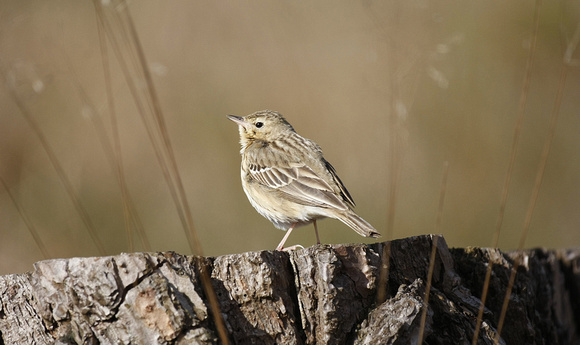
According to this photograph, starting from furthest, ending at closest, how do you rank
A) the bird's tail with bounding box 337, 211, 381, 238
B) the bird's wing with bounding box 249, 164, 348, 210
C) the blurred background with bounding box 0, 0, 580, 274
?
the blurred background with bounding box 0, 0, 580, 274, the bird's wing with bounding box 249, 164, 348, 210, the bird's tail with bounding box 337, 211, 381, 238

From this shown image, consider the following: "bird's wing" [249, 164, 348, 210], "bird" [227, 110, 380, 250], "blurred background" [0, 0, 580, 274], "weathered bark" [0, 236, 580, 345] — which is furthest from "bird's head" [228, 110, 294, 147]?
"weathered bark" [0, 236, 580, 345]

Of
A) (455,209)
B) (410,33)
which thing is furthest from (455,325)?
(455,209)

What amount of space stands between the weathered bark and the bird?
3.68 feet

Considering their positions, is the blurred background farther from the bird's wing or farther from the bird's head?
the bird's wing

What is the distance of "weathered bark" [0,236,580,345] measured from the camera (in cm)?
346

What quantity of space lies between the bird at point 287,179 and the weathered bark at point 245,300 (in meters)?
1.12

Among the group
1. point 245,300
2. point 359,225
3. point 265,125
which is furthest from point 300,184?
point 245,300

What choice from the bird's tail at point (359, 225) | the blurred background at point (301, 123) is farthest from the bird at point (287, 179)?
the blurred background at point (301, 123)

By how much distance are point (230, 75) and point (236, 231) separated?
102 inches

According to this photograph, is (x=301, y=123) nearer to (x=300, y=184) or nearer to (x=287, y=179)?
(x=287, y=179)

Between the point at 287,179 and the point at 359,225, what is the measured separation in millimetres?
1309

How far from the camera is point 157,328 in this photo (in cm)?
348

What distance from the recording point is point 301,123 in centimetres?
994

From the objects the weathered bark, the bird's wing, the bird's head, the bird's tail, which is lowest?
the weathered bark
